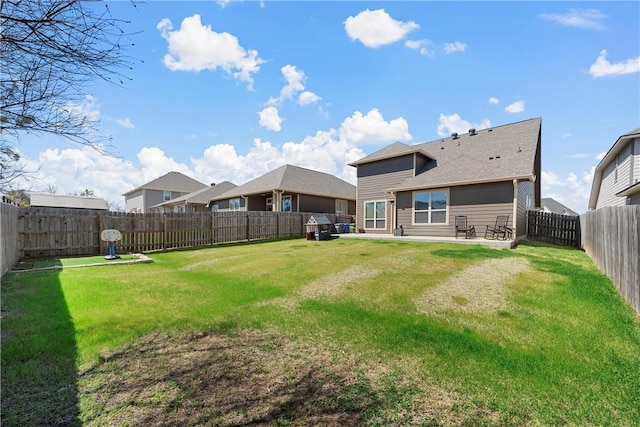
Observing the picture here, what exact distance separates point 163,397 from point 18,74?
11.8ft

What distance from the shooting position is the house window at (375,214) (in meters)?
18.3

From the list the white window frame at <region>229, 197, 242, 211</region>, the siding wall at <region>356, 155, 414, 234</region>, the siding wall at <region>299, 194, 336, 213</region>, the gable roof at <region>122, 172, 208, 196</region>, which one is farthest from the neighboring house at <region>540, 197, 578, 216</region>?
the gable roof at <region>122, 172, 208, 196</region>

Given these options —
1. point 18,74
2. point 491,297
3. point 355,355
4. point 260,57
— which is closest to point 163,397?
point 355,355

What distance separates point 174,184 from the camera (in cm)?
3969

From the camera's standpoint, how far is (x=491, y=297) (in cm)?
560

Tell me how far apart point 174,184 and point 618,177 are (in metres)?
43.7

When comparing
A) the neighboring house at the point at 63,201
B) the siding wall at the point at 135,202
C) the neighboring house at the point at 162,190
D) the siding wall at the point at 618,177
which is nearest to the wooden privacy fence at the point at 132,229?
the siding wall at the point at 618,177

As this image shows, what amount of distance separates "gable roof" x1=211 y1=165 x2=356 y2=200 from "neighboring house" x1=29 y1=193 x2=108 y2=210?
13988 mm

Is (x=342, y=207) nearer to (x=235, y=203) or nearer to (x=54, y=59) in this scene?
(x=235, y=203)

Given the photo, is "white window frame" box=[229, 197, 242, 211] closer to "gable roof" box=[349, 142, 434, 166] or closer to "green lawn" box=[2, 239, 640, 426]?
"gable roof" box=[349, 142, 434, 166]

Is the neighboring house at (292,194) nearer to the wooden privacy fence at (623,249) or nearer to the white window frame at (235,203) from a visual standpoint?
the white window frame at (235,203)

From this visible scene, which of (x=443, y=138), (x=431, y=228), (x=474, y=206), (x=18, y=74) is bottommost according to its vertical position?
(x=431, y=228)

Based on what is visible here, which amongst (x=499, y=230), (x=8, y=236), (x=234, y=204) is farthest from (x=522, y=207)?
(x=234, y=204)

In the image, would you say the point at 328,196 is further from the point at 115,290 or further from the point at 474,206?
the point at 115,290
